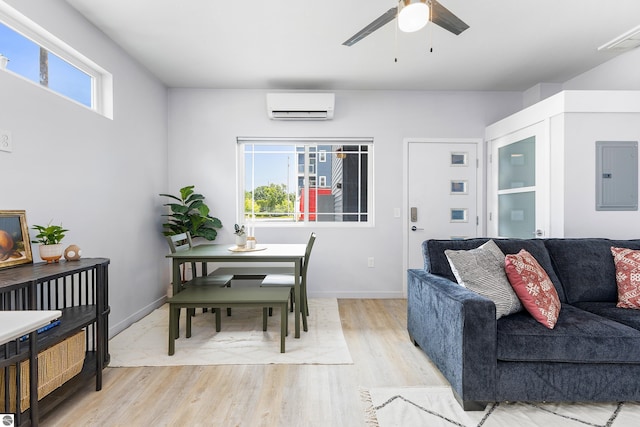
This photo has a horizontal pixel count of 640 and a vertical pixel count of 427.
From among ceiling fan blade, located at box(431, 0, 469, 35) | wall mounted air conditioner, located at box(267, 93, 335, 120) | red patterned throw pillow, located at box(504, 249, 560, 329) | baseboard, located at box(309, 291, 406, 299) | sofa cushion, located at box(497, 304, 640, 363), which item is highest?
wall mounted air conditioner, located at box(267, 93, 335, 120)

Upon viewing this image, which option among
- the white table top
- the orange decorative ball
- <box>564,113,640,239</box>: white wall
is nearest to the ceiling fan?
<box>564,113,640,239</box>: white wall

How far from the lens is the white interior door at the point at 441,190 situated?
4.21 metres

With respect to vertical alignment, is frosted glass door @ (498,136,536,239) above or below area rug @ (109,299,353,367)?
above

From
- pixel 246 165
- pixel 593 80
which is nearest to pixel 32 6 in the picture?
pixel 246 165

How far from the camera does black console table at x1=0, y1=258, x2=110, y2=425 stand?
1.44m

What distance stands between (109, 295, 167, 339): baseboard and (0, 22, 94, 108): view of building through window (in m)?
1.94

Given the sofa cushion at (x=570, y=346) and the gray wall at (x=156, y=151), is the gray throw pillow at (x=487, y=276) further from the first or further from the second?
the gray wall at (x=156, y=151)

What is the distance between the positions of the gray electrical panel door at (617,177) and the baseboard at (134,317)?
4.40m

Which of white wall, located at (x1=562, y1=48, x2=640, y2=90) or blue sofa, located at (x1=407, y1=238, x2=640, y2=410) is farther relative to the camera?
white wall, located at (x1=562, y1=48, x2=640, y2=90)

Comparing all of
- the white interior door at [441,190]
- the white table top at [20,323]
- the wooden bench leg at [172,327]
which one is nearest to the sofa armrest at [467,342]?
the white table top at [20,323]

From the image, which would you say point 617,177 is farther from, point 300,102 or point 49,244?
point 49,244

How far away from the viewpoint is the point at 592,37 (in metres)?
2.90

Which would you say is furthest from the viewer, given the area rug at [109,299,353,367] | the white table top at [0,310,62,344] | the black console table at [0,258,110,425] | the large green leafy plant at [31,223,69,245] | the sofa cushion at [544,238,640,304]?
the area rug at [109,299,353,367]

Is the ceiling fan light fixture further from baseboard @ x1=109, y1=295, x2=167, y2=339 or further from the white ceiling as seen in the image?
baseboard @ x1=109, y1=295, x2=167, y2=339
